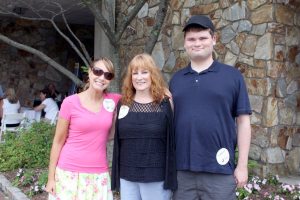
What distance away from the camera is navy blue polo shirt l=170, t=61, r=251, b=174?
2510mm

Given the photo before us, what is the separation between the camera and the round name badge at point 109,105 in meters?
2.97

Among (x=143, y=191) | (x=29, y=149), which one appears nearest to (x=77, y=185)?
(x=143, y=191)

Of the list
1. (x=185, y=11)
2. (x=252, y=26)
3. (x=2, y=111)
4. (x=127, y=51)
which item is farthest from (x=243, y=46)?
(x=2, y=111)

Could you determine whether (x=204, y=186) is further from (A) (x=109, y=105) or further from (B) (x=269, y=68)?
(B) (x=269, y=68)

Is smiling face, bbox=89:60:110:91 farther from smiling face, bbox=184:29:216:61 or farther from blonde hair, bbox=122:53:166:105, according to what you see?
smiling face, bbox=184:29:216:61

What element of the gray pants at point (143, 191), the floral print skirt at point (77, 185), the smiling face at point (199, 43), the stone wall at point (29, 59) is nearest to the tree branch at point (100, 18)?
the floral print skirt at point (77, 185)

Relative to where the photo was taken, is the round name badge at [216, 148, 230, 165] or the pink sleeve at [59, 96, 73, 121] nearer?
the round name badge at [216, 148, 230, 165]

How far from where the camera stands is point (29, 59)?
11.6m

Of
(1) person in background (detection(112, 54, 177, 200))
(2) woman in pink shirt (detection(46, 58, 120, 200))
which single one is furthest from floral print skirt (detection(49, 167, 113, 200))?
(1) person in background (detection(112, 54, 177, 200))

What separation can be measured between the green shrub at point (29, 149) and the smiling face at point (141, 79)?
3.89 meters

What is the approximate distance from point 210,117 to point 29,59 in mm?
Answer: 9869

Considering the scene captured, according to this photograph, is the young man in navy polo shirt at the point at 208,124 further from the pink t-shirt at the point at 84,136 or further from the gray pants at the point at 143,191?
the pink t-shirt at the point at 84,136

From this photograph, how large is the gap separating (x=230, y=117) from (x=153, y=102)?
49 centimetres

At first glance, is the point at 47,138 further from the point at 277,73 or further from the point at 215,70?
the point at 215,70
